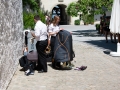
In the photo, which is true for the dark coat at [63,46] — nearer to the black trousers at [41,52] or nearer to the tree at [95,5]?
the black trousers at [41,52]

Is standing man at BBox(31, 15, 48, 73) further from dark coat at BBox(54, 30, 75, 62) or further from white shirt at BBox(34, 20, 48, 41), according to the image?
dark coat at BBox(54, 30, 75, 62)

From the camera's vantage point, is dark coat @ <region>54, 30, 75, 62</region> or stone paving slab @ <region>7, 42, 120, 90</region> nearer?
stone paving slab @ <region>7, 42, 120, 90</region>

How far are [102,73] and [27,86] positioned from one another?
2226 mm

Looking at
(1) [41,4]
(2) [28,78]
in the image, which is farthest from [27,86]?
(1) [41,4]

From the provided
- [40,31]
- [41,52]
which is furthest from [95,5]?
[40,31]

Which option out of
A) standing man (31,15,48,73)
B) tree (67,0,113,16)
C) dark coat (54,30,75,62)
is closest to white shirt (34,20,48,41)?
standing man (31,15,48,73)

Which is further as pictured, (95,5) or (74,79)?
(95,5)

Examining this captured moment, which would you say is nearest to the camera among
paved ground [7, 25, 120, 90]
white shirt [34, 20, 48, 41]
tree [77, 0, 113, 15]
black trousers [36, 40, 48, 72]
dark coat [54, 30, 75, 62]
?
paved ground [7, 25, 120, 90]

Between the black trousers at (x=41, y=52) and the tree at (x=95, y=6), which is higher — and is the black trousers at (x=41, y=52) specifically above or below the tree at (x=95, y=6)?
below

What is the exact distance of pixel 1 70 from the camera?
5.37 m

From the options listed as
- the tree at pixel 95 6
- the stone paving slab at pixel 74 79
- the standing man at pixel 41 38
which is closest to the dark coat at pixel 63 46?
the stone paving slab at pixel 74 79

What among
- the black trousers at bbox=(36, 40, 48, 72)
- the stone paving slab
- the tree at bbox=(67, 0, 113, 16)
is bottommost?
the stone paving slab

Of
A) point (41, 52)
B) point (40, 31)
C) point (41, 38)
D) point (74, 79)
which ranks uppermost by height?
point (40, 31)

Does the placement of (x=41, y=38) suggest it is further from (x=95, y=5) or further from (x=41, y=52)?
(x=95, y=5)
